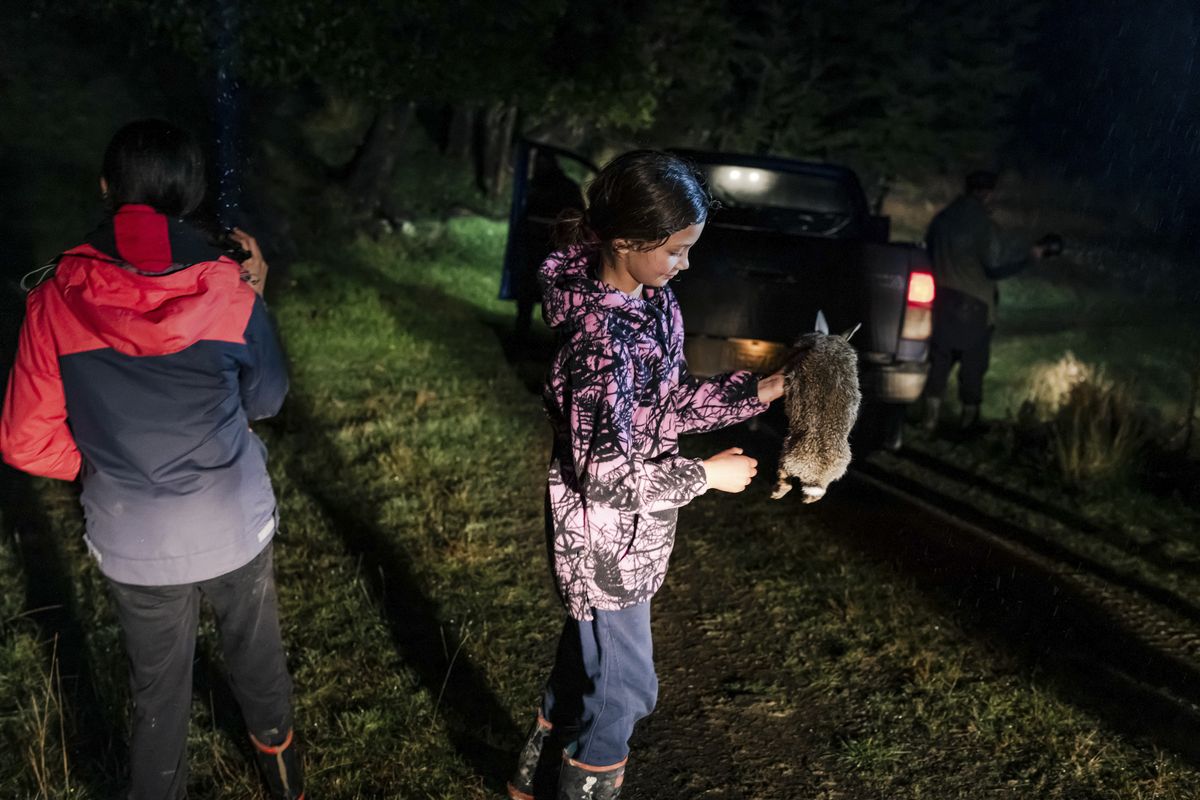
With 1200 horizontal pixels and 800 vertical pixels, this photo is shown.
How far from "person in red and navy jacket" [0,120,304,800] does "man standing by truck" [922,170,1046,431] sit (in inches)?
216

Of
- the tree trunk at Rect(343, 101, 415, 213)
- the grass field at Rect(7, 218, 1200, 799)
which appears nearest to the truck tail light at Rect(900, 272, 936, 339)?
the grass field at Rect(7, 218, 1200, 799)

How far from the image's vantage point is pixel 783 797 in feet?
9.66

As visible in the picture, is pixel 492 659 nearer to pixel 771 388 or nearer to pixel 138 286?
pixel 771 388

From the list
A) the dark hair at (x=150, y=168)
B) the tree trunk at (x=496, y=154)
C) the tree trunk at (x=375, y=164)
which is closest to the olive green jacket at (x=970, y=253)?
the dark hair at (x=150, y=168)

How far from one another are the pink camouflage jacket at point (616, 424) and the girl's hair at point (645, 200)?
0.41ft

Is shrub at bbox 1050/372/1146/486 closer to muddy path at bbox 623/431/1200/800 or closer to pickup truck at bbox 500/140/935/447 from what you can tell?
pickup truck at bbox 500/140/935/447

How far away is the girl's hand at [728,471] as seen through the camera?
197cm

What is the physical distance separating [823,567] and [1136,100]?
49.7 metres

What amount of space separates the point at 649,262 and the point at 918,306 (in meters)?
4.01

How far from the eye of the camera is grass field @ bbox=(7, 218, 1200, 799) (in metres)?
2.97

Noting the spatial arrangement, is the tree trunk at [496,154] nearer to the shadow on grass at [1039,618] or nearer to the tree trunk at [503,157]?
the tree trunk at [503,157]

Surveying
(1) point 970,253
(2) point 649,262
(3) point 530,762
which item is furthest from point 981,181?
(3) point 530,762

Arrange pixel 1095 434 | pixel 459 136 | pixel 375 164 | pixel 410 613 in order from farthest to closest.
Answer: pixel 459 136
pixel 375 164
pixel 1095 434
pixel 410 613

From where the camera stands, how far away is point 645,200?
1952 mm
